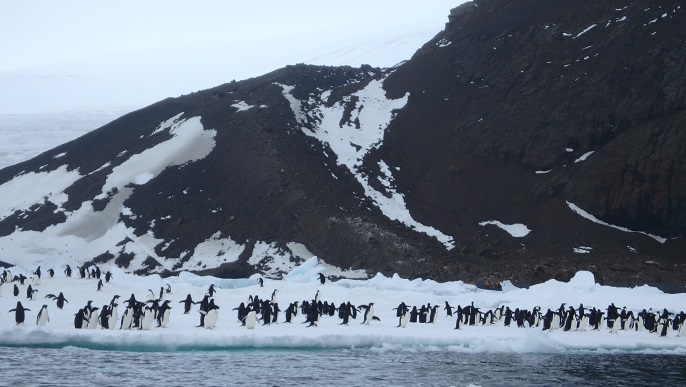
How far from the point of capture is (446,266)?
52.0 metres

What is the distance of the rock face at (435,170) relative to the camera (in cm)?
5538

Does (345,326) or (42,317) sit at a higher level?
(345,326)

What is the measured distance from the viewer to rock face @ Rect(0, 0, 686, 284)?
55.4 meters

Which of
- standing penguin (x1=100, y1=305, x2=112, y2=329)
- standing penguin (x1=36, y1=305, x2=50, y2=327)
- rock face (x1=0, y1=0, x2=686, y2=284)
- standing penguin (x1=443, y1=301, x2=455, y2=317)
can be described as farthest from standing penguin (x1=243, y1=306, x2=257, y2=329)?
rock face (x1=0, y1=0, x2=686, y2=284)

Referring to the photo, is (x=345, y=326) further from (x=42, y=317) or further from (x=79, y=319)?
(x=42, y=317)

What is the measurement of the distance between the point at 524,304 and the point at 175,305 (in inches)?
651

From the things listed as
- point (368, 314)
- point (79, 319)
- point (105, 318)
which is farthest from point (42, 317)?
point (368, 314)

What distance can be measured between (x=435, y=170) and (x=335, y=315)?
32948 mm

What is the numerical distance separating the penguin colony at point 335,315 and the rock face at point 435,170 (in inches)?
583

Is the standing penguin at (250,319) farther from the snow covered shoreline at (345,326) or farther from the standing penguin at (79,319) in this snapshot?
the standing penguin at (79,319)

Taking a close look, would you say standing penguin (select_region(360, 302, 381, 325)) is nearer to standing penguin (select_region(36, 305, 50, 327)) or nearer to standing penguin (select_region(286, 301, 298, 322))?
standing penguin (select_region(286, 301, 298, 322))

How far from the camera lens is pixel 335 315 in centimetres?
3494

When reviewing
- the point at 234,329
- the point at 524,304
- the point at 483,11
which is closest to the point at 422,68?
the point at 483,11

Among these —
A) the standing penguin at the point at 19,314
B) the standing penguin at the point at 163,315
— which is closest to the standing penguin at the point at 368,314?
the standing penguin at the point at 163,315
